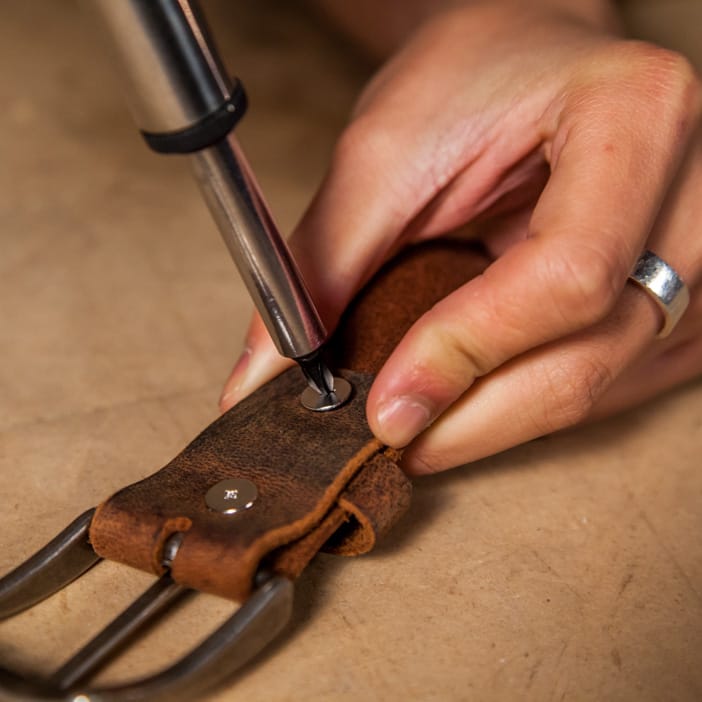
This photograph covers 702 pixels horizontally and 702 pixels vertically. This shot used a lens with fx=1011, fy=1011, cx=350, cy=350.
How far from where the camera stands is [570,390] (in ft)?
3.16

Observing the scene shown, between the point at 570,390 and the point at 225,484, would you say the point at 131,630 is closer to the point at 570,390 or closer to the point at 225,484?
the point at 225,484

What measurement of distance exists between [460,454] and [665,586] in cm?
22

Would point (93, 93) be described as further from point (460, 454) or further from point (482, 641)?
point (482, 641)

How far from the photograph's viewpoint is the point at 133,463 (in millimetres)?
1026

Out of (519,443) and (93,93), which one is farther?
(93,93)

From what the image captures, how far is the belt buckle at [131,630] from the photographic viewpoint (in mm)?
731

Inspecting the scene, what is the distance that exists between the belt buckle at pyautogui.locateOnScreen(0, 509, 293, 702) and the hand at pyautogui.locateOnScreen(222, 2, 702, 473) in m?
0.21

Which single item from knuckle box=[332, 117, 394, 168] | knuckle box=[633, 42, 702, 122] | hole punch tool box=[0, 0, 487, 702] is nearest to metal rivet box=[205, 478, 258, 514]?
hole punch tool box=[0, 0, 487, 702]

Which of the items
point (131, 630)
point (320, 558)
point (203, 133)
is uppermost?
point (203, 133)

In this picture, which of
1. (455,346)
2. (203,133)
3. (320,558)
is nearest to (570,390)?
(455,346)

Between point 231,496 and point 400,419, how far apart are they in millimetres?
162

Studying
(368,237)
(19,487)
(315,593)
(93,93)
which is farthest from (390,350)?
(93,93)

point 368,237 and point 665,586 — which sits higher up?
point 368,237

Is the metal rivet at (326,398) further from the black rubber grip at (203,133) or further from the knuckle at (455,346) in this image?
the black rubber grip at (203,133)
